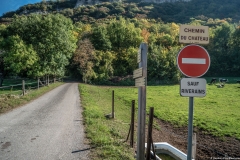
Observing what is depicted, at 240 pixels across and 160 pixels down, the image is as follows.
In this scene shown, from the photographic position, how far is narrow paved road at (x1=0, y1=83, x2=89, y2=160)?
236 inches

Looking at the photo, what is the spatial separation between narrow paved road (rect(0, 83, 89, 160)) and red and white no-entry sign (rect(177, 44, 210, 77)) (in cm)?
372

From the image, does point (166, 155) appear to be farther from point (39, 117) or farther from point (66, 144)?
point (39, 117)

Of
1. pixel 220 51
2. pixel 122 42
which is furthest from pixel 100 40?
pixel 220 51

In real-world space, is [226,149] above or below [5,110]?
below

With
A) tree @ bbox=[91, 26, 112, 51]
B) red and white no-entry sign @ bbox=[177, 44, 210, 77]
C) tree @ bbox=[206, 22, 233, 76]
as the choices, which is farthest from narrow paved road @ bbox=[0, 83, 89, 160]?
tree @ bbox=[206, 22, 233, 76]

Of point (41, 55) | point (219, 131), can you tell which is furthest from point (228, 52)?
point (219, 131)

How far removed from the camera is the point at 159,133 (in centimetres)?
1052

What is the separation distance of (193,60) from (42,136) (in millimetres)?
6118

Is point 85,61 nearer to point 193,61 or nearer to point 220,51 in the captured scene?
point 220,51

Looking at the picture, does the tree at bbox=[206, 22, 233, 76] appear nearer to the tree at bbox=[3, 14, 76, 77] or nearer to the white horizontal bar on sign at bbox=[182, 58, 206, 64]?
the tree at bbox=[3, 14, 76, 77]

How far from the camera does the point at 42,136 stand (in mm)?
7652

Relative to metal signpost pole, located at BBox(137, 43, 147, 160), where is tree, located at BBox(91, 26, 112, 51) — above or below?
above

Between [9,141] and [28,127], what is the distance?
1.78 meters

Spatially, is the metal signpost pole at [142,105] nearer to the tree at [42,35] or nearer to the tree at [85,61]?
the tree at [42,35]
